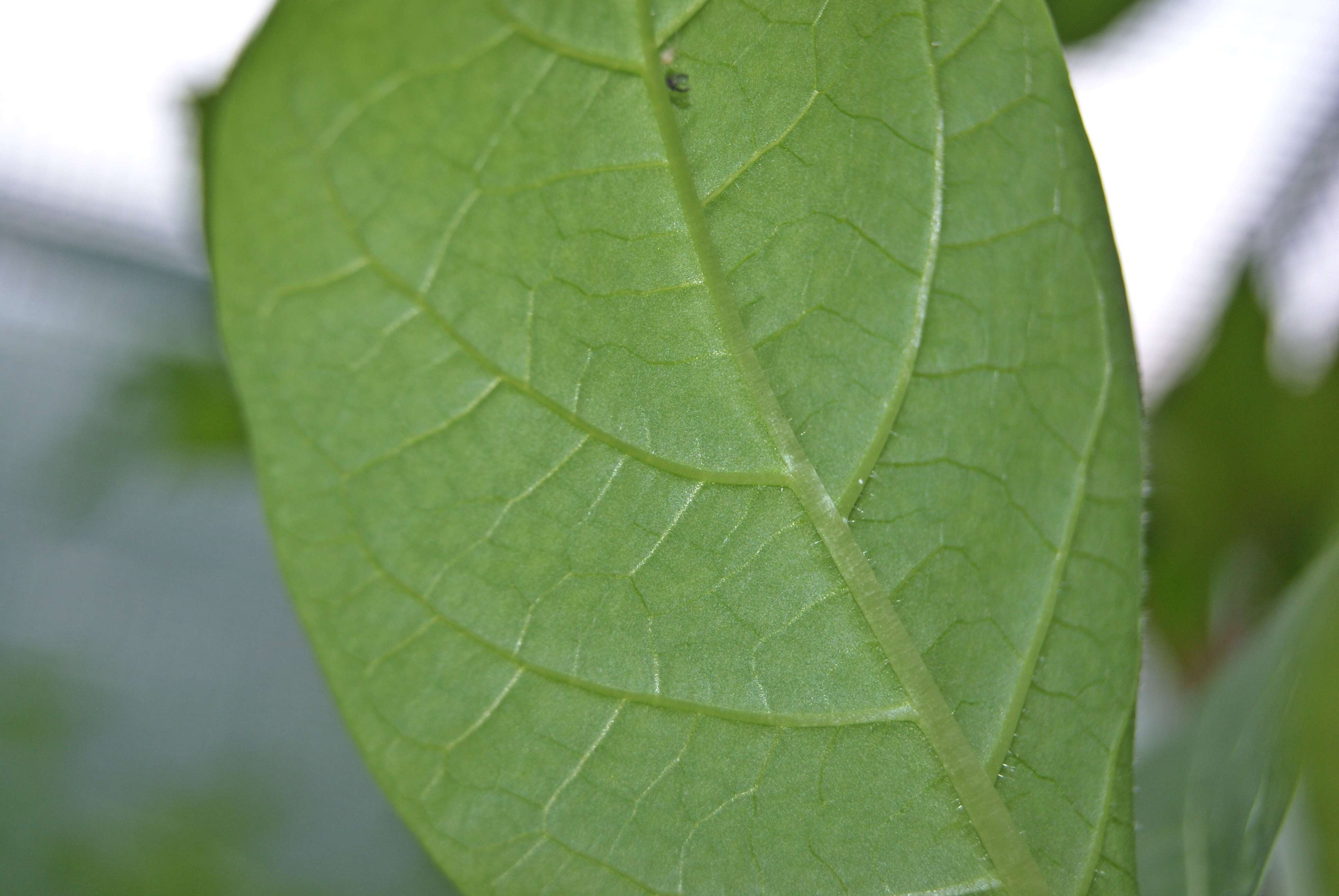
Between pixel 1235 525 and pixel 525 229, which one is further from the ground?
pixel 525 229

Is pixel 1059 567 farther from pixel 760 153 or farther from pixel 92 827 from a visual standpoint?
pixel 92 827

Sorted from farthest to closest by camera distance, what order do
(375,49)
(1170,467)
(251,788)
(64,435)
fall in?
(64,435)
(251,788)
(1170,467)
(375,49)

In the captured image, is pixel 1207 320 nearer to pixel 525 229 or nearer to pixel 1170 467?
pixel 1170 467

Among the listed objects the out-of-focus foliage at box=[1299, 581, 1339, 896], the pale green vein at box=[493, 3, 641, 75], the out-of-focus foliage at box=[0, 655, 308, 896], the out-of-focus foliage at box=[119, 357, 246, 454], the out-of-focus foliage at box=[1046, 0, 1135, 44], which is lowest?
the out-of-focus foliage at box=[1299, 581, 1339, 896]

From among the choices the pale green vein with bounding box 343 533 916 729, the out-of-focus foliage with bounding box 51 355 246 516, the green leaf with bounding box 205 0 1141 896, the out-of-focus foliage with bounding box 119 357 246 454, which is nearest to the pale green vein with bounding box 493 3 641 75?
the green leaf with bounding box 205 0 1141 896

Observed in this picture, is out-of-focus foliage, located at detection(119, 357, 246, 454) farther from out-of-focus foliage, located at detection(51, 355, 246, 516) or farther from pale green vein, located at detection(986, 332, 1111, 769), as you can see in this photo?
pale green vein, located at detection(986, 332, 1111, 769)

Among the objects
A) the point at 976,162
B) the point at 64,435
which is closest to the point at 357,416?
A: the point at 976,162
